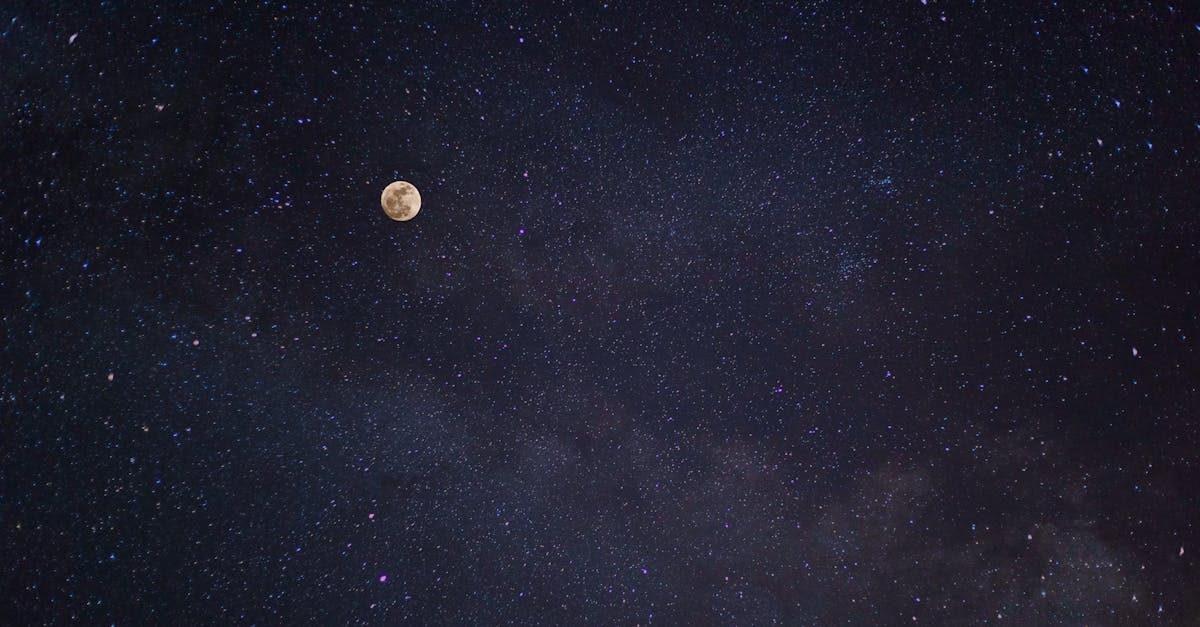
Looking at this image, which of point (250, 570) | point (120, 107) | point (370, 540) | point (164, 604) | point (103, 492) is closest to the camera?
point (120, 107)

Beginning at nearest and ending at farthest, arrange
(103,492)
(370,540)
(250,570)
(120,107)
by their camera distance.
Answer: (120,107)
(103,492)
(250,570)
(370,540)

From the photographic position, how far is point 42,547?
186cm

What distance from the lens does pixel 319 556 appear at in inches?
93.0

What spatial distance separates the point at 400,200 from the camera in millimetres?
2080

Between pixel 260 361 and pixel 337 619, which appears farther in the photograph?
pixel 337 619

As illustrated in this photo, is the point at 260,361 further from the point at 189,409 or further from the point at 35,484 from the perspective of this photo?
the point at 35,484

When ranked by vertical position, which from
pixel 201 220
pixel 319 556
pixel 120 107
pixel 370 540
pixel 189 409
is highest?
pixel 120 107

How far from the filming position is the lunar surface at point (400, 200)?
6.81 feet

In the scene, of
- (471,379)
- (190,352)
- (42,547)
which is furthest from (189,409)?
(471,379)

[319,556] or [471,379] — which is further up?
[471,379]

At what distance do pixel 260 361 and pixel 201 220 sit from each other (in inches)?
22.5

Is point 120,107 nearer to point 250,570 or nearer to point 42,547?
point 42,547

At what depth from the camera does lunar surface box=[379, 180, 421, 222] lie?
2.08 meters

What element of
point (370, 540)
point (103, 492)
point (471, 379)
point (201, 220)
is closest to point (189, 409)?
point (103, 492)
